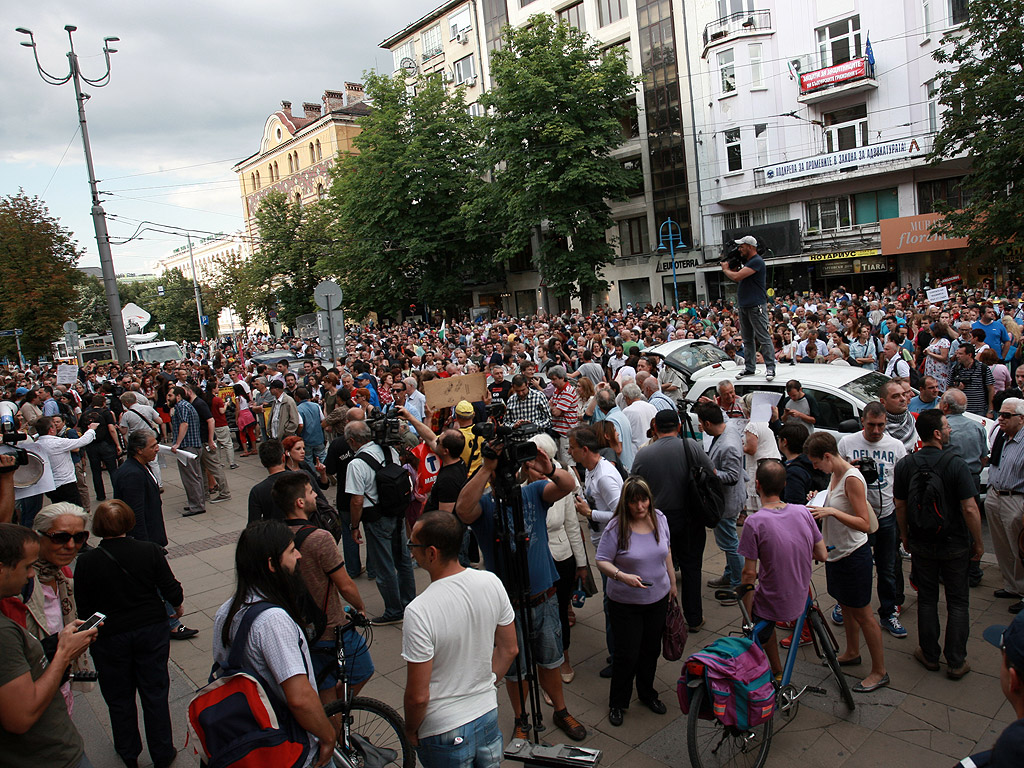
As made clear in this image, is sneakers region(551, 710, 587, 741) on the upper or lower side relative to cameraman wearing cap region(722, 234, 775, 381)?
lower

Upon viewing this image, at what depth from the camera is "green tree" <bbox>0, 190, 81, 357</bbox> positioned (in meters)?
22.4

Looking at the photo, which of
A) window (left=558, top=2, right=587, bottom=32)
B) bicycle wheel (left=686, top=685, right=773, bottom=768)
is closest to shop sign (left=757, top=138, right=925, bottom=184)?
window (left=558, top=2, right=587, bottom=32)

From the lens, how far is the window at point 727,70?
31125 mm

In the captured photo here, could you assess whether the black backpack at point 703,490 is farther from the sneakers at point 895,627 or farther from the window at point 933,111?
the window at point 933,111

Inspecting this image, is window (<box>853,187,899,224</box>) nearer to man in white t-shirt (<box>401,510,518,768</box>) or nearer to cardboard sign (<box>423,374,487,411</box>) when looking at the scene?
cardboard sign (<box>423,374,487,411</box>)

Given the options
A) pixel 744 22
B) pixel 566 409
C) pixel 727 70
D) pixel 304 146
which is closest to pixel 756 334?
pixel 566 409

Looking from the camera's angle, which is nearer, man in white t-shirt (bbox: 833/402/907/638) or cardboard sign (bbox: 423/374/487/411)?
man in white t-shirt (bbox: 833/402/907/638)

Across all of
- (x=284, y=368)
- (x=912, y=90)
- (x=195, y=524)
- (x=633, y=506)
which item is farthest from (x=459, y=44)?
(x=633, y=506)

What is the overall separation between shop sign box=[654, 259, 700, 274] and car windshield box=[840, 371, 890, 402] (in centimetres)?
2777

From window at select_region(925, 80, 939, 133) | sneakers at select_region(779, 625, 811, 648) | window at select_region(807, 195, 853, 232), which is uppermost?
window at select_region(925, 80, 939, 133)

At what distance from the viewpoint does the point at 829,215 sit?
29.9 metres

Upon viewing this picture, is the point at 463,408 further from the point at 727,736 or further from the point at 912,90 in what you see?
the point at 912,90

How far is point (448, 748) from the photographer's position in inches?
117

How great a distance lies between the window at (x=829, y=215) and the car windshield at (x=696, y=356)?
2083 cm
